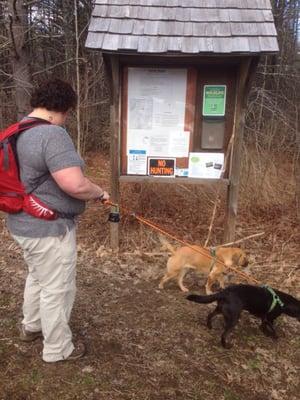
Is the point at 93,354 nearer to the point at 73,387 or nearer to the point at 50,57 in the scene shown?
the point at 73,387

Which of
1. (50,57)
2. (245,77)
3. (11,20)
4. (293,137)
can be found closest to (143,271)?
(245,77)

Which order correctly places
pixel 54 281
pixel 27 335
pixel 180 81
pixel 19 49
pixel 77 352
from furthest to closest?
1. pixel 19 49
2. pixel 180 81
3. pixel 27 335
4. pixel 77 352
5. pixel 54 281

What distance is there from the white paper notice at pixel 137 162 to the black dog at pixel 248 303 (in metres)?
1.91

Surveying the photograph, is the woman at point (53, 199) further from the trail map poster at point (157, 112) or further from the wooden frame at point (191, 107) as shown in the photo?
the trail map poster at point (157, 112)

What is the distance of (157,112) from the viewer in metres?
4.82

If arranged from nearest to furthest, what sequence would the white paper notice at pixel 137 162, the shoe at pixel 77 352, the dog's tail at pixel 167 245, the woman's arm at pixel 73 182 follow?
the woman's arm at pixel 73 182 < the shoe at pixel 77 352 < the dog's tail at pixel 167 245 < the white paper notice at pixel 137 162

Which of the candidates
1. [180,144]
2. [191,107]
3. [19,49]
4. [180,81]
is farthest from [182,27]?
[19,49]

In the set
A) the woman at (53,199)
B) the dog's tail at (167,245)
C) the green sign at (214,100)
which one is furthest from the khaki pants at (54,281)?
the green sign at (214,100)

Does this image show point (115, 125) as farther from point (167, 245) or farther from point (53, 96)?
point (53, 96)

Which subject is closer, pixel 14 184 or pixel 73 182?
pixel 73 182

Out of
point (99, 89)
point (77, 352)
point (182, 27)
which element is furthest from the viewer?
point (99, 89)

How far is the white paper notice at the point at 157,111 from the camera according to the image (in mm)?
4746

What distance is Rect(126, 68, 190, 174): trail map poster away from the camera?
15.6ft

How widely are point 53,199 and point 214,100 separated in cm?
266
